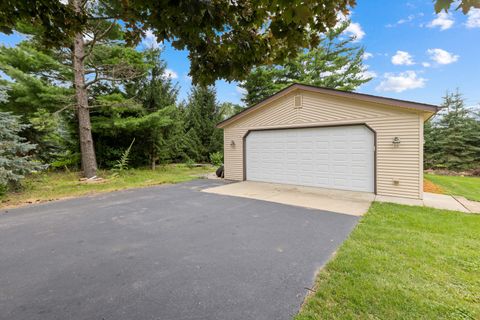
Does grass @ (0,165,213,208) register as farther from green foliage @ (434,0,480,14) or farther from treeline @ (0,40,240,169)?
green foliage @ (434,0,480,14)

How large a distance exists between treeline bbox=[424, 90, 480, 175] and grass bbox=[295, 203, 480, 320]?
14665 mm

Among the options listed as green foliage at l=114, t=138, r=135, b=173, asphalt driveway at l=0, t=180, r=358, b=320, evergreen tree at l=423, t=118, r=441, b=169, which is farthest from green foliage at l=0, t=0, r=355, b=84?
evergreen tree at l=423, t=118, r=441, b=169

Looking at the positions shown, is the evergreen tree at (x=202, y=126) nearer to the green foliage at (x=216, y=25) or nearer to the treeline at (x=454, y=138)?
the green foliage at (x=216, y=25)

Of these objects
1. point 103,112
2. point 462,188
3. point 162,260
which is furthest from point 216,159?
point 162,260

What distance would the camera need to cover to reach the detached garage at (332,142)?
19.8ft

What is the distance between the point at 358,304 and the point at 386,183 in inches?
219

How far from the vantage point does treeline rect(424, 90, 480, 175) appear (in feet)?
46.4

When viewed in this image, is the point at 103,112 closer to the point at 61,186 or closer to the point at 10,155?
the point at 61,186

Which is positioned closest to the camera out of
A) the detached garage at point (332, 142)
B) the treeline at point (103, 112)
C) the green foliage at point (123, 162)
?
the detached garage at point (332, 142)

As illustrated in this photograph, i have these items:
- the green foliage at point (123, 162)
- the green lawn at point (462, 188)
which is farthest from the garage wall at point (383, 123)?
the green foliage at point (123, 162)

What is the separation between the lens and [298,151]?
7945 mm

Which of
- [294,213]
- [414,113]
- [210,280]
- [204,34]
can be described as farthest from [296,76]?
[210,280]

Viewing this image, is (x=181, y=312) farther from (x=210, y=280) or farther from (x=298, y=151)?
(x=298, y=151)

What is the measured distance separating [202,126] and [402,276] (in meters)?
14.3
